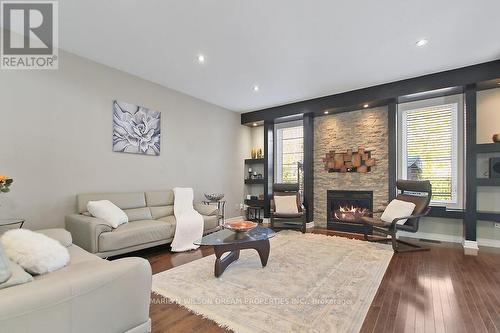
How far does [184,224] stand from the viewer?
12.4ft

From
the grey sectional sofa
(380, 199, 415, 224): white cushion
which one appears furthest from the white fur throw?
(380, 199, 415, 224): white cushion

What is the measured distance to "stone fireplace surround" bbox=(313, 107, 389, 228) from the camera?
477cm

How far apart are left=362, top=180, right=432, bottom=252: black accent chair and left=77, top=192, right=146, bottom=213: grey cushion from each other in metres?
3.84

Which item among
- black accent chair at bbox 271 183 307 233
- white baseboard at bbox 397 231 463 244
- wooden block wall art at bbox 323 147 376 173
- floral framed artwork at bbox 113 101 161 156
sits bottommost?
white baseboard at bbox 397 231 463 244

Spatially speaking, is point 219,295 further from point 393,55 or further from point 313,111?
point 313,111

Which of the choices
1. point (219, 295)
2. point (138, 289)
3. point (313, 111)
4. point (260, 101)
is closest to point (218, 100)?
point (260, 101)

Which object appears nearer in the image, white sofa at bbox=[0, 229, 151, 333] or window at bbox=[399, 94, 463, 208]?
white sofa at bbox=[0, 229, 151, 333]

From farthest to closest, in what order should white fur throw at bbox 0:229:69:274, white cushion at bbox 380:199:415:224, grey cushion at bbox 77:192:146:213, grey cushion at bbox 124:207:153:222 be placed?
1. white cushion at bbox 380:199:415:224
2. grey cushion at bbox 124:207:153:222
3. grey cushion at bbox 77:192:146:213
4. white fur throw at bbox 0:229:69:274

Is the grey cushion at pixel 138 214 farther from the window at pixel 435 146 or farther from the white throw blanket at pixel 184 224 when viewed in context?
the window at pixel 435 146

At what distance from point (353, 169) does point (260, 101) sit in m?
2.51

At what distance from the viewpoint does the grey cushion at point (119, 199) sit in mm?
3301

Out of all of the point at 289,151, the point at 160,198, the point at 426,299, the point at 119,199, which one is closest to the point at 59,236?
the point at 119,199

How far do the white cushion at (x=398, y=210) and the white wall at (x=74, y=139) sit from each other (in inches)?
145

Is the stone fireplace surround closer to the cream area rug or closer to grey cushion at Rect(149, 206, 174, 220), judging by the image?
the cream area rug
